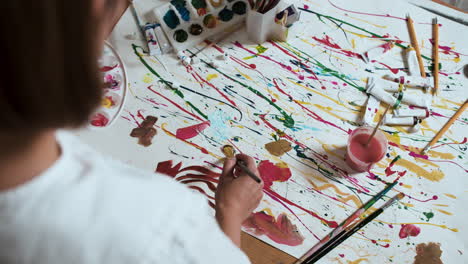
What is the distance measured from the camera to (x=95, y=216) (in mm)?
383

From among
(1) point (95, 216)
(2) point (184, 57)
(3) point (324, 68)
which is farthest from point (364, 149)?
(1) point (95, 216)

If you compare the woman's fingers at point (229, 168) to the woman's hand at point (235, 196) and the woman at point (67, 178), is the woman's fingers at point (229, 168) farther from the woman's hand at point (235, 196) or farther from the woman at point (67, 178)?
the woman at point (67, 178)

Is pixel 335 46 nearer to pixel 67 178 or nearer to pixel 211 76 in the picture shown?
pixel 211 76

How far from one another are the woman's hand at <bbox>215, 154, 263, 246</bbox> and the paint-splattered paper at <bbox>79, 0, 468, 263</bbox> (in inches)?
1.2

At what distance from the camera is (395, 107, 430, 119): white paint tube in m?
0.87

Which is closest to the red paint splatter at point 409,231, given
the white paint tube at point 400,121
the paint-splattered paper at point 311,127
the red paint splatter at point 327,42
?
the paint-splattered paper at point 311,127

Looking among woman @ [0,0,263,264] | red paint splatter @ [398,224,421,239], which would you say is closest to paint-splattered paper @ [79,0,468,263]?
red paint splatter @ [398,224,421,239]

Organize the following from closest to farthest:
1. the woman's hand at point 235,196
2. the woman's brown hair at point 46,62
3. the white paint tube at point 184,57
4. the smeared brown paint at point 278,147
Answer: the woman's brown hair at point 46,62, the woman's hand at point 235,196, the smeared brown paint at point 278,147, the white paint tube at point 184,57

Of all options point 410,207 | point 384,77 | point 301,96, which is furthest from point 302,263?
point 384,77

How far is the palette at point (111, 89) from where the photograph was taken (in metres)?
0.84

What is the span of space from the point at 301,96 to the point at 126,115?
36 centimetres

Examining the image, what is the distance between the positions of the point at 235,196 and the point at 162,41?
0.41 meters

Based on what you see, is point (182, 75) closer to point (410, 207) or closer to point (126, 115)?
point (126, 115)

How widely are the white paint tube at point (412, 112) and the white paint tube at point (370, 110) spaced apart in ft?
0.14
